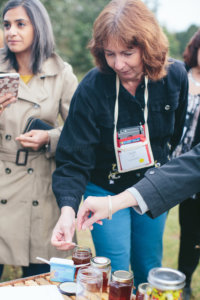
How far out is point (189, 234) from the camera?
276 centimetres

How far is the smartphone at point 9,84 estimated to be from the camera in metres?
1.96

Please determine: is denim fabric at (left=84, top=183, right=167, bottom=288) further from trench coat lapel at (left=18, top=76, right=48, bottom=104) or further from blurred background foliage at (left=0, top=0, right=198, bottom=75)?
blurred background foliage at (left=0, top=0, right=198, bottom=75)

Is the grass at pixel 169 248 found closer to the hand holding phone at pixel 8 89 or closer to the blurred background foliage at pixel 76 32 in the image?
the hand holding phone at pixel 8 89

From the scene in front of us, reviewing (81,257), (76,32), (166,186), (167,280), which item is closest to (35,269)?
(81,257)

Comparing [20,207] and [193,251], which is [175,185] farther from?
[193,251]

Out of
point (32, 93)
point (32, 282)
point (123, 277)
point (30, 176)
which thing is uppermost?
point (32, 93)

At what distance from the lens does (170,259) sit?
3.81m

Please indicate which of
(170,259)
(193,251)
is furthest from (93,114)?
(170,259)

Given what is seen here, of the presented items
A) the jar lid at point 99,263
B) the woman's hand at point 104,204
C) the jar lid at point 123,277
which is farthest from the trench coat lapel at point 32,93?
the jar lid at point 123,277

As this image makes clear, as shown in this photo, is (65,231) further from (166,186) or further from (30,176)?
(30,176)

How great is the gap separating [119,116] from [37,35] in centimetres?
79

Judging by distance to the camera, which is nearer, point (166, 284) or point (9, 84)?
point (166, 284)

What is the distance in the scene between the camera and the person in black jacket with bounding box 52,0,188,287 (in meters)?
1.76

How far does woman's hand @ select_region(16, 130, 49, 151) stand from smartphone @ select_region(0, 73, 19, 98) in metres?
0.25
